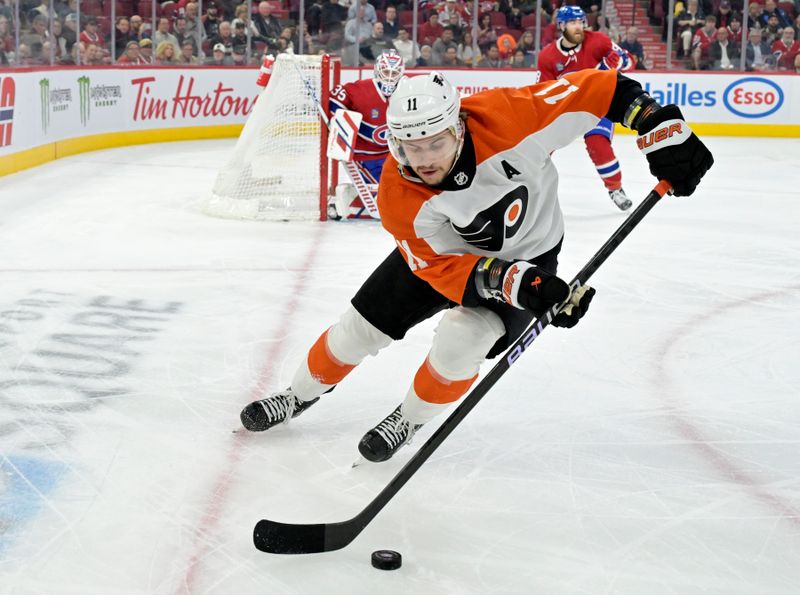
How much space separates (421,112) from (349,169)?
363cm

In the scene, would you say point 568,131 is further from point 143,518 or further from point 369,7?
point 369,7

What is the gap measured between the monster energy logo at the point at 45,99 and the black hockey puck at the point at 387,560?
6183 mm

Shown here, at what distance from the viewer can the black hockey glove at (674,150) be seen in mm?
2266

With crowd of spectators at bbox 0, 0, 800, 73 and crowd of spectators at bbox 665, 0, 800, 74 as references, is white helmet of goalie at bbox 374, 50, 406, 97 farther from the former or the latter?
crowd of spectators at bbox 665, 0, 800, 74

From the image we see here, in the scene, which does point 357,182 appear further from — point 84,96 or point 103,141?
point 103,141

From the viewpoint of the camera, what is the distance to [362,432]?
2.68 metres

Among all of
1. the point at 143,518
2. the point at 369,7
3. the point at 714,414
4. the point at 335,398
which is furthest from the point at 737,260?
the point at 369,7

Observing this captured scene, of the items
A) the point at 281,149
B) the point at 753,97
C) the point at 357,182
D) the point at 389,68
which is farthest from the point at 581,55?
the point at 753,97

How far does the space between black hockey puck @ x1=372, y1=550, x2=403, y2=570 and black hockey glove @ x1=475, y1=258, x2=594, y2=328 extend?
1.74 ft

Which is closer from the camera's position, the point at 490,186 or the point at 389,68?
the point at 490,186

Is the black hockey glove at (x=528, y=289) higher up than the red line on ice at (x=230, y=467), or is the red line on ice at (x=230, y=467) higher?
the black hockey glove at (x=528, y=289)

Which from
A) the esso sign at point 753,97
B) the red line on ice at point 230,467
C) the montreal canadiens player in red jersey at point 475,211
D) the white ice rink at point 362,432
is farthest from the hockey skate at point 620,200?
the esso sign at point 753,97

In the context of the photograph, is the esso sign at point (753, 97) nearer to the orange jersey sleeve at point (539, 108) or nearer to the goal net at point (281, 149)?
the goal net at point (281, 149)

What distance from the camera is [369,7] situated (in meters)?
10.6
